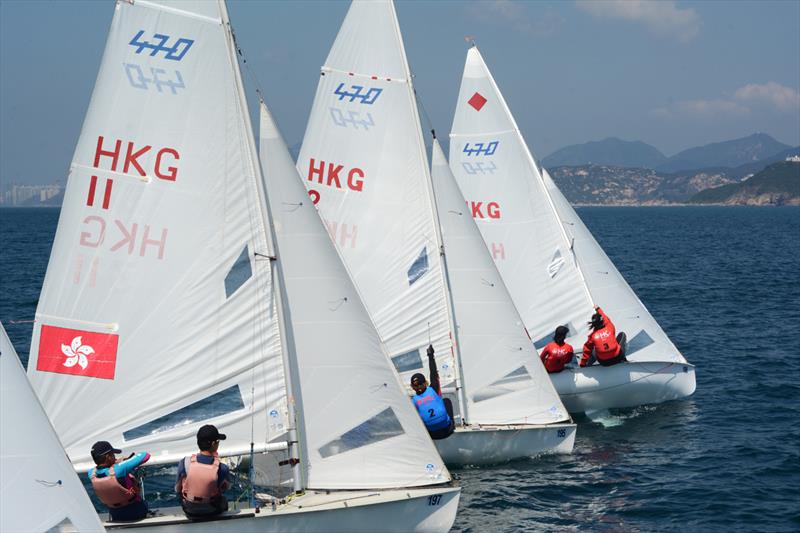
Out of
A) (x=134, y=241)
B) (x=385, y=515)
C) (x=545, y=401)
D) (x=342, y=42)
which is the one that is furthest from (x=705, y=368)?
(x=134, y=241)

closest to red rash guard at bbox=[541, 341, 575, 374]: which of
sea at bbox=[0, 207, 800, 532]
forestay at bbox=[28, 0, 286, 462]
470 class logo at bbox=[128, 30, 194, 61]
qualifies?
sea at bbox=[0, 207, 800, 532]

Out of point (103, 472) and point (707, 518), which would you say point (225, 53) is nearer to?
point (103, 472)

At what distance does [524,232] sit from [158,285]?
1249 cm

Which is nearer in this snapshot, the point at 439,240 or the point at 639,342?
the point at 439,240

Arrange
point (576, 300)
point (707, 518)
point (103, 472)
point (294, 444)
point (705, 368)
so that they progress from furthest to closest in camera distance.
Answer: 1. point (705, 368)
2. point (576, 300)
3. point (707, 518)
4. point (294, 444)
5. point (103, 472)

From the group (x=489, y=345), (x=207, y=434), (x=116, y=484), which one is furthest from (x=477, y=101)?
(x=116, y=484)

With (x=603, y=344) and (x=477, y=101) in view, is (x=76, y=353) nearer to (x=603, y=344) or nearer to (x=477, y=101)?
(x=603, y=344)

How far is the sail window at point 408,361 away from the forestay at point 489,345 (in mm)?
862

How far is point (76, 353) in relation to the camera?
1256 centimetres

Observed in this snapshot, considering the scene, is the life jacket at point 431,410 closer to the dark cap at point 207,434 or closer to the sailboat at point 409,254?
the sailboat at point 409,254

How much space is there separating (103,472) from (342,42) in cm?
989

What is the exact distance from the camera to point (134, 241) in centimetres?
1259

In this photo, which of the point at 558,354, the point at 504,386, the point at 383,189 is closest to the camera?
the point at 504,386

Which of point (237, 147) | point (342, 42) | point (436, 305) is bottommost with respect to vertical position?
point (436, 305)
